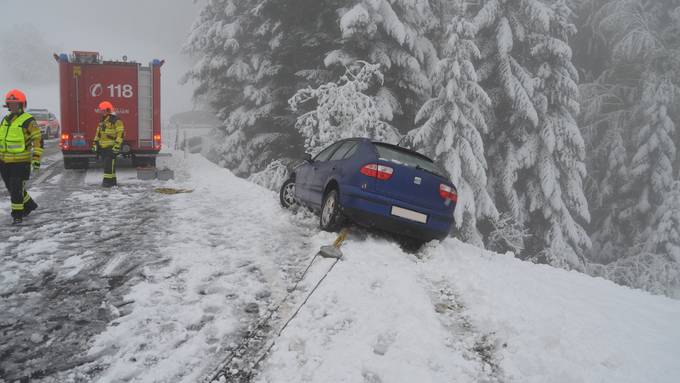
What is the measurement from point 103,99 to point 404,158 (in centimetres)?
1001

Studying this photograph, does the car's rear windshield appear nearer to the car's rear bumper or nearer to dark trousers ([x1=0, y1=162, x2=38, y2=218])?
the car's rear bumper

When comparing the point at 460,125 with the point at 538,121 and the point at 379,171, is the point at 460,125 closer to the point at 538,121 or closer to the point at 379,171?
the point at 538,121

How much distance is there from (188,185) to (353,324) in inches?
336

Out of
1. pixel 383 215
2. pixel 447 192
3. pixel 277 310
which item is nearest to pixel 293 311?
pixel 277 310

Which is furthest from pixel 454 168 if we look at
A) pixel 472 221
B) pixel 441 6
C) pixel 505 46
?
pixel 441 6

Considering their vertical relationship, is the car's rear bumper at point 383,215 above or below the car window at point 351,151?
below

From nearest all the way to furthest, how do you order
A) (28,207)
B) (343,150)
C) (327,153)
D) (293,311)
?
1. (293,311)
2. (28,207)
3. (343,150)
4. (327,153)

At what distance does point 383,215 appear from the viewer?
5.77 meters

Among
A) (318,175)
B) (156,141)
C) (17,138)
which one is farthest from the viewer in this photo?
(156,141)

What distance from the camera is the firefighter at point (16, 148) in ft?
20.2

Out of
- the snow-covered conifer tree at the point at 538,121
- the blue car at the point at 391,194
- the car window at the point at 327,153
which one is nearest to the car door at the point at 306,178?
the car window at the point at 327,153

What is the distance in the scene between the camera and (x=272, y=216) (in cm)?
776

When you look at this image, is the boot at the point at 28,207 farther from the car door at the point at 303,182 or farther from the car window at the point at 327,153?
the car window at the point at 327,153

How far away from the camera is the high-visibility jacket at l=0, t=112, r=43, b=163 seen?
243 inches
